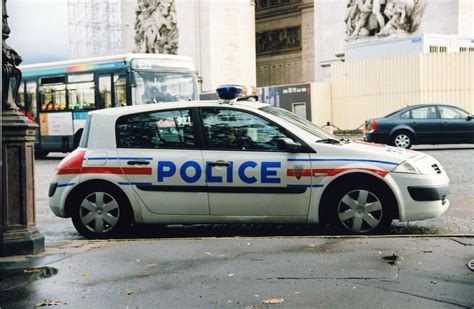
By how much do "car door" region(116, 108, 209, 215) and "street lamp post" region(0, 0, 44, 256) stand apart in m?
1.37

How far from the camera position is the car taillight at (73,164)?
24.7 feet

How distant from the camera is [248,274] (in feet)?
17.0

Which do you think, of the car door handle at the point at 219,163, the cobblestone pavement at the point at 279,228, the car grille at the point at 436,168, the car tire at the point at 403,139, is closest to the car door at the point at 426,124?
the car tire at the point at 403,139

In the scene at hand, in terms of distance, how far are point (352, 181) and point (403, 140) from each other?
12.2 metres

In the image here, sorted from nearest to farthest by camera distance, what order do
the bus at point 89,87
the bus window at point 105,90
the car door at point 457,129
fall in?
the car door at point 457,129
the bus at point 89,87
the bus window at point 105,90

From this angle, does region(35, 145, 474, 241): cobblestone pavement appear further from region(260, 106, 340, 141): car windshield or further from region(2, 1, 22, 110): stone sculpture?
region(2, 1, 22, 110): stone sculpture

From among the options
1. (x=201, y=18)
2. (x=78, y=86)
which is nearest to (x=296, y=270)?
(x=78, y=86)

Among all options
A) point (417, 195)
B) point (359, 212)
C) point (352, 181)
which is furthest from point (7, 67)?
point (417, 195)

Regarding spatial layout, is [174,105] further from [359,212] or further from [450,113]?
[450,113]

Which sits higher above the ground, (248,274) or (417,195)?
(417,195)

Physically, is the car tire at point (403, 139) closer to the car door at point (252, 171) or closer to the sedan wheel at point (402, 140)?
the sedan wheel at point (402, 140)

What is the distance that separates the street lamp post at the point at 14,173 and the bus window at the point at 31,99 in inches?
629

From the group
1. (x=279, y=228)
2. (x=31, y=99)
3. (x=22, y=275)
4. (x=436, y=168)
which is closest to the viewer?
(x=22, y=275)

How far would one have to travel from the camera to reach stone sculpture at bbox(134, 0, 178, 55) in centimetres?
3466
